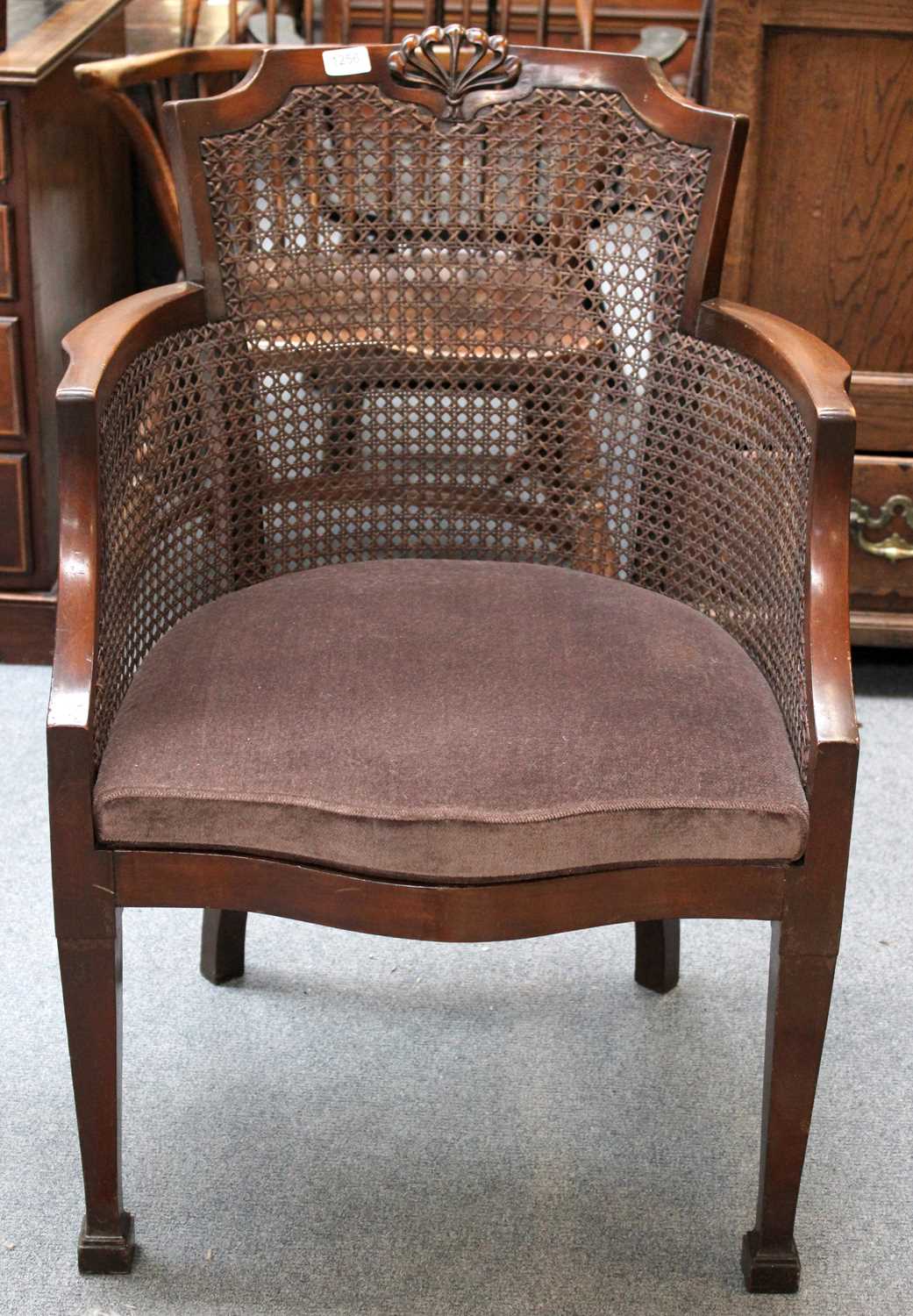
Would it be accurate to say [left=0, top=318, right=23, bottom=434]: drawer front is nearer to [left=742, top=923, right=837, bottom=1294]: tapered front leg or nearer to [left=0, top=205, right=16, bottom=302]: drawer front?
[left=0, top=205, right=16, bottom=302]: drawer front

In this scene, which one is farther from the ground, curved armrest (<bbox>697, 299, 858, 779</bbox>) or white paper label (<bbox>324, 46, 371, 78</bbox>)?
white paper label (<bbox>324, 46, 371, 78</bbox>)

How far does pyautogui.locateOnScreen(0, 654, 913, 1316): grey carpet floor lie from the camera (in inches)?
48.6

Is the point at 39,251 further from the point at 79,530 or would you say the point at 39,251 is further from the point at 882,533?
the point at 882,533

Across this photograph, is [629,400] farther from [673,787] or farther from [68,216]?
[68,216]

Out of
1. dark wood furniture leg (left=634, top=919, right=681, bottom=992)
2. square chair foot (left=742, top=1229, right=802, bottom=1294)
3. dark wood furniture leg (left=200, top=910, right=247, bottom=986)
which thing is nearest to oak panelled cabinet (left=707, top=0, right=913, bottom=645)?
dark wood furniture leg (left=634, top=919, right=681, bottom=992)

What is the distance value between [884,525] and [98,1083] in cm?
147

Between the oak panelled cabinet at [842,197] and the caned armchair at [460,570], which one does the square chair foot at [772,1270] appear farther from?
the oak panelled cabinet at [842,197]

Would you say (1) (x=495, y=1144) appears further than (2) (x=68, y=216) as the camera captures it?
No

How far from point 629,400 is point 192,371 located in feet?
1.38

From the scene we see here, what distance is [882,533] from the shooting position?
2.22 m

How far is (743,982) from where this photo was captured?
1.63 meters

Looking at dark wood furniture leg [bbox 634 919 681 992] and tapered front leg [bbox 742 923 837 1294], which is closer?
tapered front leg [bbox 742 923 837 1294]

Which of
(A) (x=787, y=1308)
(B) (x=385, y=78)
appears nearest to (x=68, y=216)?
(B) (x=385, y=78)

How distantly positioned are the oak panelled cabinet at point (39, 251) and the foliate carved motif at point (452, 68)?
82 centimetres
